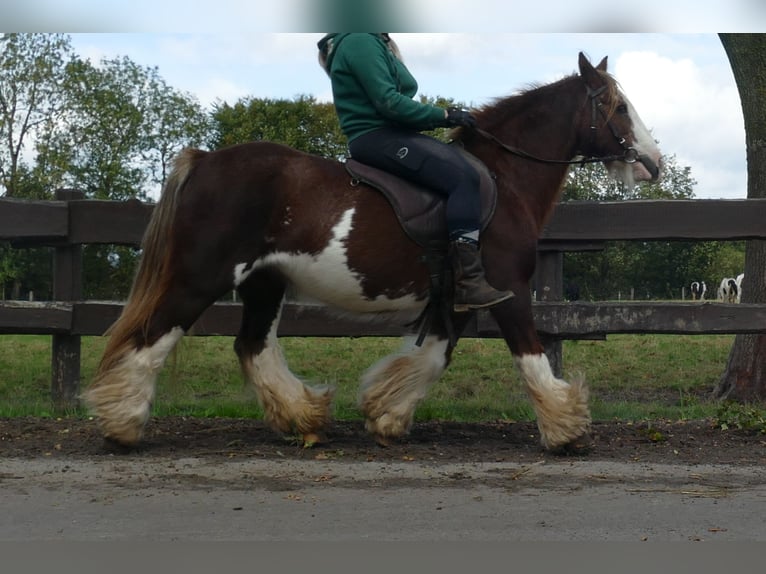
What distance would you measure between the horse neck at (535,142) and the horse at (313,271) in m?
0.01

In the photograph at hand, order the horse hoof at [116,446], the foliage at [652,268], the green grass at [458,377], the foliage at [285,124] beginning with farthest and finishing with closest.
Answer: the foliage at [285,124] → the foliage at [652,268] → the green grass at [458,377] → the horse hoof at [116,446]

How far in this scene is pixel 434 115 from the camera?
5.90 meters

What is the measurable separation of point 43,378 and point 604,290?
14838 mm

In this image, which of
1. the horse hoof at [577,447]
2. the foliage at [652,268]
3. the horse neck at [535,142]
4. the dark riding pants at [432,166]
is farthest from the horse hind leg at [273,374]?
the foliage at [652,268]

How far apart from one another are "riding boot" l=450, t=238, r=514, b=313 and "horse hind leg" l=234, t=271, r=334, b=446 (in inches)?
46.2

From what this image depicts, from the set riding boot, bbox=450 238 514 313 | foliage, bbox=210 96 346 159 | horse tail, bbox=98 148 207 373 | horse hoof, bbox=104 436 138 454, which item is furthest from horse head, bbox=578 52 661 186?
foliage, bbox=210 96 346 159

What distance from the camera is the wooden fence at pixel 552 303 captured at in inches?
297

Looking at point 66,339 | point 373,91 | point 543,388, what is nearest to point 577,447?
point 543,388

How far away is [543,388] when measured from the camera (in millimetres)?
5836

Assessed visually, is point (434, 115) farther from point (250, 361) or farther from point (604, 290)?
point (604, 290)

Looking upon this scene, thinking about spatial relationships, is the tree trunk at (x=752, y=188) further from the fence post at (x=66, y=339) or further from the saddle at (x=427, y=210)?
the fence post at (x=66, y=339)

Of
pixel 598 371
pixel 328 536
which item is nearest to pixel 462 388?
pixel 598 371

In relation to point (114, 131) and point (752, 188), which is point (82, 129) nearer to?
point (114, 131)

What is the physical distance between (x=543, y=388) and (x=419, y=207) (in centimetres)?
136
